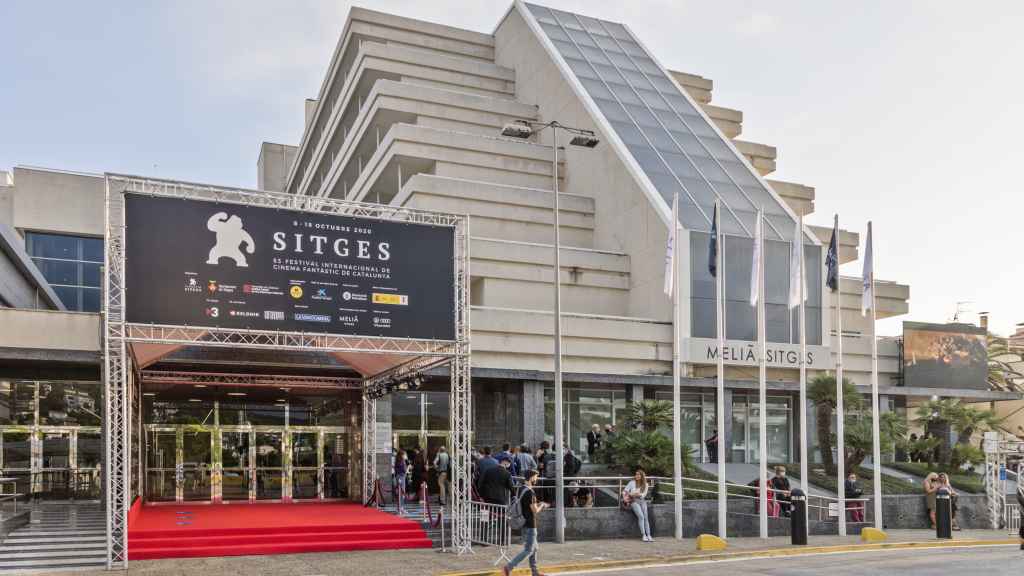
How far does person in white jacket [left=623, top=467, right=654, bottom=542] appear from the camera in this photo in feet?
76.9

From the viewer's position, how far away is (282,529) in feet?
68.6

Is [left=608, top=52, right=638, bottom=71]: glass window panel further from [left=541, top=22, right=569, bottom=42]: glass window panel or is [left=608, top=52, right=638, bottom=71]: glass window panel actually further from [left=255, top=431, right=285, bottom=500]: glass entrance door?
[left=255, top=431, right=285, bottom=500]: glass entrance door

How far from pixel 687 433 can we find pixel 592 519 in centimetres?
1447

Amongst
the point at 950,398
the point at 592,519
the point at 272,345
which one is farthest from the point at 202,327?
the point at 950,398

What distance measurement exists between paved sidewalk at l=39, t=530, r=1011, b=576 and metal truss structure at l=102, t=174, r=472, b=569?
34.6 inches

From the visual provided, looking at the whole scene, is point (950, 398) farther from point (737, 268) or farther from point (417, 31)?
point (417, 31)

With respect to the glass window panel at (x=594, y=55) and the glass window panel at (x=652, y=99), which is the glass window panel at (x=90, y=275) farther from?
the glass window panel at (x=652, y=99)

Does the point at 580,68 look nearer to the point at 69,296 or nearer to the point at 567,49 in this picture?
the point at 567,49

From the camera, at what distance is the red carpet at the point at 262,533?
19578mm

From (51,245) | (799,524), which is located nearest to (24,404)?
(51,245)

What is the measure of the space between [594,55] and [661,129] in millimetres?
8319

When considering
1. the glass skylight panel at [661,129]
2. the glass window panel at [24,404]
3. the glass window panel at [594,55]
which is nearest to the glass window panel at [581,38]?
the glass skylight panel at [661,129]

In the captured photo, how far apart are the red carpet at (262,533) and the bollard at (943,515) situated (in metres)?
14.5

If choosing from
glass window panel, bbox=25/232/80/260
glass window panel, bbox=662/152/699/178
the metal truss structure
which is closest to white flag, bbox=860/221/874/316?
the metal truss structure
